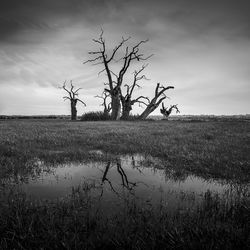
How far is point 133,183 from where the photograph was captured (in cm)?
429

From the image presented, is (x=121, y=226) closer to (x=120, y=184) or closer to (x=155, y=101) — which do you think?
(x=120, y=184)

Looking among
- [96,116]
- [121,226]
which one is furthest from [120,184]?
[96,116]

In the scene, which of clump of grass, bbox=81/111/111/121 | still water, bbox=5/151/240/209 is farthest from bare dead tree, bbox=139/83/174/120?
still water, bbox=5/151/240/209

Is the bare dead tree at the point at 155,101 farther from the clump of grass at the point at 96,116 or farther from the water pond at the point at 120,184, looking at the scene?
the water pond at the point at 120,184

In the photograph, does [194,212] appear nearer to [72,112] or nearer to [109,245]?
[109,245]

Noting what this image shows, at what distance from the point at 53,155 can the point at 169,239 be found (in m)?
5.32

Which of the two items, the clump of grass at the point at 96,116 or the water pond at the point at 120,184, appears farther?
the clump of grass at the point at 96,116

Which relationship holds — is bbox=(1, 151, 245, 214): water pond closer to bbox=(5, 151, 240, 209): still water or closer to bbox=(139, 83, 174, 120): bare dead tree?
bbox=(5, 151, 240, 209): still water

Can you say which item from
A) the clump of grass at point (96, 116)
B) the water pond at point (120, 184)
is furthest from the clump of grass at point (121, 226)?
the clump of grass at point (96, 116)

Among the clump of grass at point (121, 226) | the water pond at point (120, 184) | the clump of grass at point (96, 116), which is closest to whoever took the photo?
the clump of grass at point (121, 226)

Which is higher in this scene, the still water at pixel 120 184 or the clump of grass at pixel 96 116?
the clump of grass at pixel 96 116

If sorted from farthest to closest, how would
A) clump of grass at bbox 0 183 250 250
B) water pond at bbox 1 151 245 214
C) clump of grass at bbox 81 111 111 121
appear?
clump of grass at bbox 81 111 111 121, water pond at bbox 1 151 245 214, clump of grass at bbox 0 183 250 250

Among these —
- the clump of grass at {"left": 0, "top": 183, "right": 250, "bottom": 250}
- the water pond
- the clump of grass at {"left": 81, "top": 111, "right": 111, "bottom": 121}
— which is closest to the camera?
the clump of grass at {"left": 0, "top": 183, "right": 250, "bottom": 250}

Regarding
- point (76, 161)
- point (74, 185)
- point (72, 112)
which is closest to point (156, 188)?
point (74, 185)
